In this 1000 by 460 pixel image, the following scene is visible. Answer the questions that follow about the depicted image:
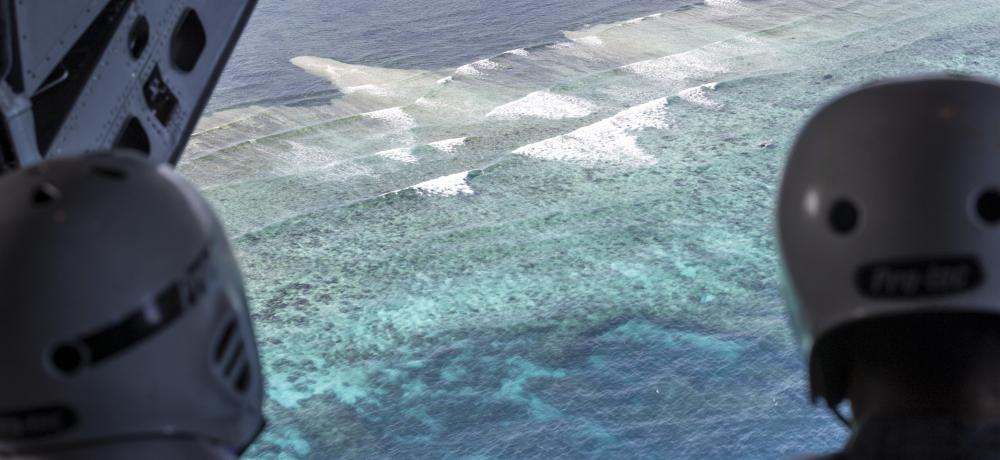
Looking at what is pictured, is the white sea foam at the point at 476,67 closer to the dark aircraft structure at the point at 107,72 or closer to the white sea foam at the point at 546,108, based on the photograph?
the white sea foam at the point at 546,108

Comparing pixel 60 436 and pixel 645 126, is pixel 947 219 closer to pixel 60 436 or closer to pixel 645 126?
pixel 60 436

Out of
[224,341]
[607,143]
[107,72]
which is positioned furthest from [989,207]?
[607,143]

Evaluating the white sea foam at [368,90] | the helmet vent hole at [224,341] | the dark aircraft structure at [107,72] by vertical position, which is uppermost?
the helmet vent hole at [224,341]

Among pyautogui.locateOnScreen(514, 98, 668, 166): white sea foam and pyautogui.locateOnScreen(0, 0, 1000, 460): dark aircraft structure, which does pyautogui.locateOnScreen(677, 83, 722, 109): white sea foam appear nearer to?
pyautogui.locateOnScreen(514, 98, 668, 166): white sea foam

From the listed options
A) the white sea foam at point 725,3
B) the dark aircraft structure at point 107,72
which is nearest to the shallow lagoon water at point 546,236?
the white sea foam at point 725,3

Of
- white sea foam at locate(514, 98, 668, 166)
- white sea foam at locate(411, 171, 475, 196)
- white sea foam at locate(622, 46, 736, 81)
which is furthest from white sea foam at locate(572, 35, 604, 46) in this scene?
white sea foam at locate(411, 171, 475, 196)

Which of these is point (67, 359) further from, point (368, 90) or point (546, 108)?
point (368, 90)
